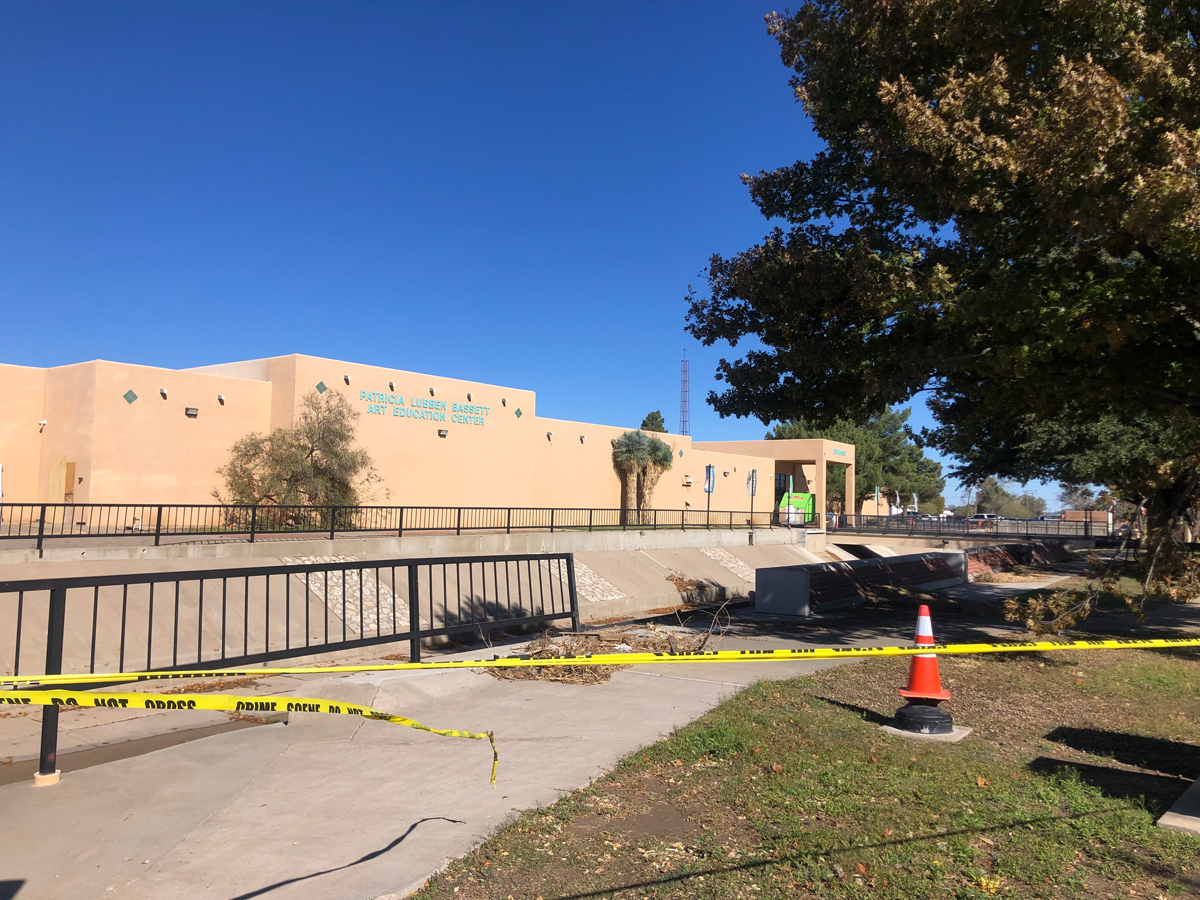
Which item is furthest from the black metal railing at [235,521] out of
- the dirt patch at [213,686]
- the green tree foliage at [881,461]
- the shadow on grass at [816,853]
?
the green tree foliage at [881,461]

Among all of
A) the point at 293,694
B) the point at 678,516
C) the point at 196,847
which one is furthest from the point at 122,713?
the point at 678,516

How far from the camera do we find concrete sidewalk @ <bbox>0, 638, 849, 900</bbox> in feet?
12.2

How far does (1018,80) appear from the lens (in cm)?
863

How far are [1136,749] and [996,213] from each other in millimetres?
6097

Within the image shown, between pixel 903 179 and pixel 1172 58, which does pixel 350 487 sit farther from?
pixel 1172 58

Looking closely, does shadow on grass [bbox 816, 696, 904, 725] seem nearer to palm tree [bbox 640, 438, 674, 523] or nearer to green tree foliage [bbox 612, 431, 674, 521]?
green tree foliage [bbox 612, 431, 674, 521]

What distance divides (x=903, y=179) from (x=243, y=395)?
1968cm

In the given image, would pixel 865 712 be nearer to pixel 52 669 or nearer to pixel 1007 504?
pixel 52 669

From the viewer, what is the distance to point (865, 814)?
4.40 meters

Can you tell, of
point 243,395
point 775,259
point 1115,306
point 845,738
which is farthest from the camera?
point 243,395

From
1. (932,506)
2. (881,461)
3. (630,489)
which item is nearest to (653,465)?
(630,489)

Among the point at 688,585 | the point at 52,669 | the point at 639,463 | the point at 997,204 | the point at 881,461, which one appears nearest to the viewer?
the point at 52,669

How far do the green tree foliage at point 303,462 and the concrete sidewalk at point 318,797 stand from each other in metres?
16.4

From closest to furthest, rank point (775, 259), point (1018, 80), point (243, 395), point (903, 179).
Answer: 1. point (1018, 80)
2. point (903, 179)
3. point (775, 259)
4. point (243, 395)
